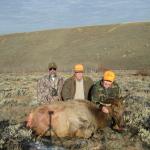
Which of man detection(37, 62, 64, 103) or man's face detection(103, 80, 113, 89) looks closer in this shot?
man's face detection(103, 80, 113, 89)

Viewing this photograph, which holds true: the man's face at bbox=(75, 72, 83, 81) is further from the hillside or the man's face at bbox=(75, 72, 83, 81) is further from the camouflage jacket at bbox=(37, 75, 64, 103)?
the hillside

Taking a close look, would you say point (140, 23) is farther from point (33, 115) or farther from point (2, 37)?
point (33, 115)

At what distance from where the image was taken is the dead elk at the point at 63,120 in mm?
8602

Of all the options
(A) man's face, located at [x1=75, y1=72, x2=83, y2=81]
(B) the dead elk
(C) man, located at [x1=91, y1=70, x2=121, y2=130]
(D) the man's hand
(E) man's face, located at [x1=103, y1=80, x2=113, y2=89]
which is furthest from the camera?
(A) man's face, located at [x1=75, y1=72, x2=83, y2=81]

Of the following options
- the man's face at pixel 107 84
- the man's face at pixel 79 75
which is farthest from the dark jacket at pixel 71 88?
the man's face at pixel 107 84

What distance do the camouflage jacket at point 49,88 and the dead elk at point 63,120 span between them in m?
2.68

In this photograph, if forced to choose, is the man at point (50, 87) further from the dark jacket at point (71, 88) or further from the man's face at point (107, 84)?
the man's face at point (107, 84)

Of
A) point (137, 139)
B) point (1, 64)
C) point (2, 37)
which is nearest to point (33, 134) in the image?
point (137, 139)

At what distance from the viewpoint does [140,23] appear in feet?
263

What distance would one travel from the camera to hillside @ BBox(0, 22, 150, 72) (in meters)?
58.7

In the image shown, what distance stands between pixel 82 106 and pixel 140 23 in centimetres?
7298

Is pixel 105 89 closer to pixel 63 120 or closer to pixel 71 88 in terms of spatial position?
pixel 71 88

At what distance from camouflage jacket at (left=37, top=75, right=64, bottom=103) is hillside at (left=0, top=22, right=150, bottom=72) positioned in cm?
3902

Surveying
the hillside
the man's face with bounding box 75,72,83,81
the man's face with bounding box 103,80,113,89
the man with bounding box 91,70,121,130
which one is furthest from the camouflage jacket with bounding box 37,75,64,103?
the hillside
